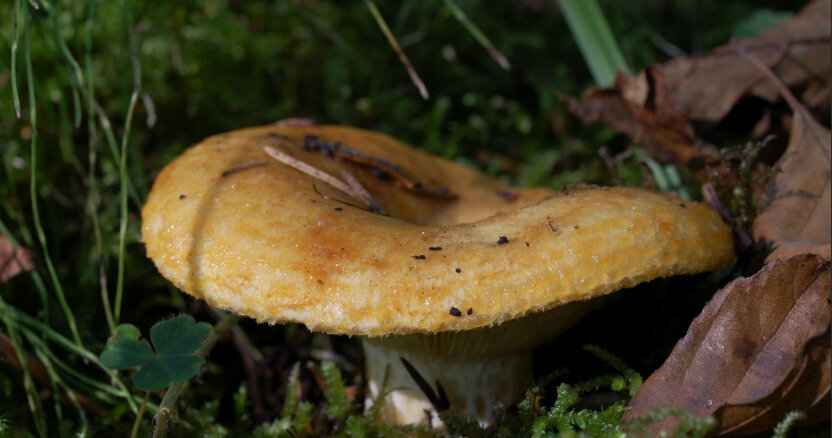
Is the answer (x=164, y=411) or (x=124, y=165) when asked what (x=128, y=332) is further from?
(x=124, y=165)

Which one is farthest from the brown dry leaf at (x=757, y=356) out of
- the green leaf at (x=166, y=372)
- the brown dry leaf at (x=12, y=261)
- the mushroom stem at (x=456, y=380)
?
the brown dry leaf at (x=12, y=261)

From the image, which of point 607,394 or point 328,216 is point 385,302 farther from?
point 607,394

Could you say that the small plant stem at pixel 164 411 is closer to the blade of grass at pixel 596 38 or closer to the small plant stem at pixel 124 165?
the small plant stem at pixel 124 165

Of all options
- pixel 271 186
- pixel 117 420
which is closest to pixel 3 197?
pixel 117 420

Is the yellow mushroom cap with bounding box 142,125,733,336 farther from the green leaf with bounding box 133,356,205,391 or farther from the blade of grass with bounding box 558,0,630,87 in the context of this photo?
the blade of grass with bounding box 558,0,630,87

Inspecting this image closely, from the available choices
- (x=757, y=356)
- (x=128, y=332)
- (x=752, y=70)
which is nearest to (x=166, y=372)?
(x=128, y=332)

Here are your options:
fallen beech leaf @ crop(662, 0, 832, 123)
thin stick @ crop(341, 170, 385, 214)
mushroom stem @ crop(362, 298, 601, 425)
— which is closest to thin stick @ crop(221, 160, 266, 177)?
thin stick @ crop(341, 170, 385, 214)
